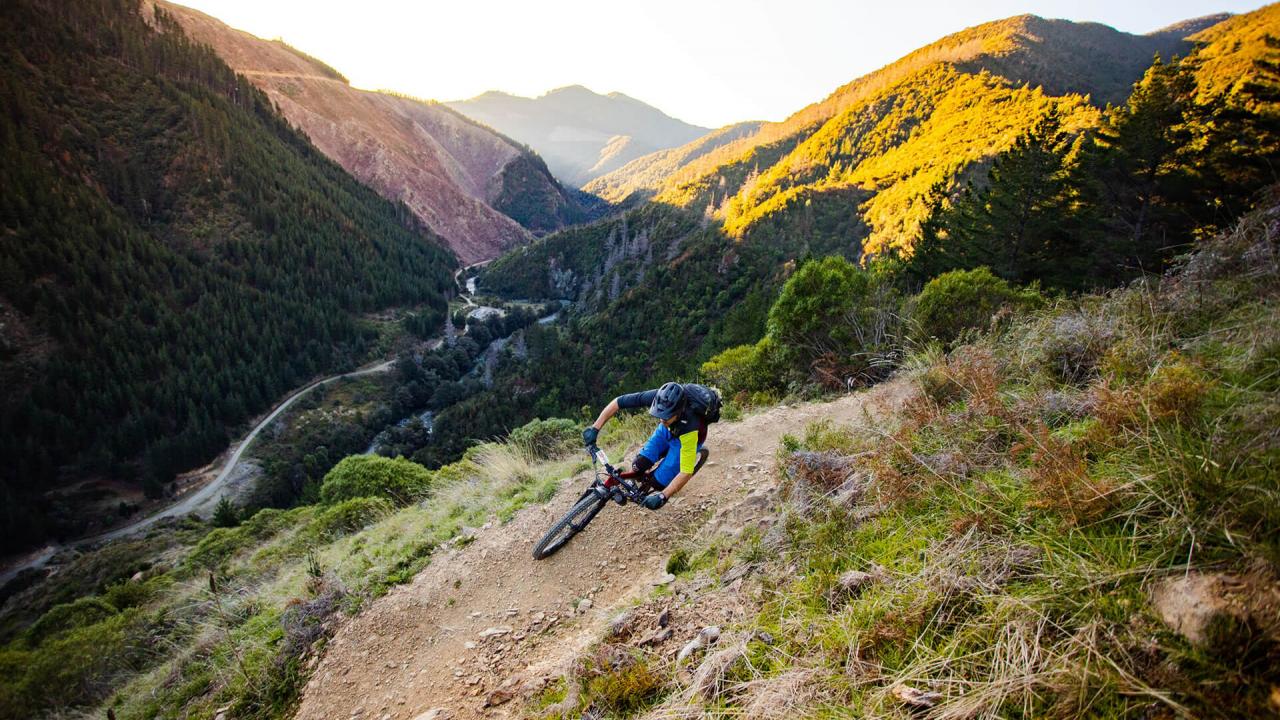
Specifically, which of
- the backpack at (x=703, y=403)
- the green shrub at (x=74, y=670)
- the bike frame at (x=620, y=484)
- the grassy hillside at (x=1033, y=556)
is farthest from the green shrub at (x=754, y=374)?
the green shrub at (x=74, y=670)

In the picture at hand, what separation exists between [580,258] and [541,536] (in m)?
93.5

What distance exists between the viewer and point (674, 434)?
498 cm

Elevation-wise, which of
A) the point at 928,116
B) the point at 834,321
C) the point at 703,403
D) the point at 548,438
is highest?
the point at 928,116

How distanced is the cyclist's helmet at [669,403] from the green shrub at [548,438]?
6.50 meters

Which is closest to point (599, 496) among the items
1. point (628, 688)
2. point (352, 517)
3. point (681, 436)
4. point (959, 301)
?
point (681, 436)

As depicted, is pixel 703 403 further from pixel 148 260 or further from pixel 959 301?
pixel 148 260

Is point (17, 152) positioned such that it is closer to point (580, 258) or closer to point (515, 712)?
point (580, 258)

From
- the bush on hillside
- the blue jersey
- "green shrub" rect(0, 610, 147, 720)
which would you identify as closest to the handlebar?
the blue jersey

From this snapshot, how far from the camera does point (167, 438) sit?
43.8 meters

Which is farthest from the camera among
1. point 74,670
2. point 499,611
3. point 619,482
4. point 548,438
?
point 548,438

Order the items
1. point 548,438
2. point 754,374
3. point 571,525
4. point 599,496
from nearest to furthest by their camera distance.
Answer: point 599,496
point 571,525
point 754,374
point 548,438

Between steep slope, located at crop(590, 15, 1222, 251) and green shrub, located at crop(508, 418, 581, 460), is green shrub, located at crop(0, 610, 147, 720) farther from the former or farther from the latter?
steep slope, located at crop(590, 15, 1222, 251)

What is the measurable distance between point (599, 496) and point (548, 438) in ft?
29.4

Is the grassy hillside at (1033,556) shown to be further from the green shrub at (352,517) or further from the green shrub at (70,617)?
the green shrub at (70,617)
